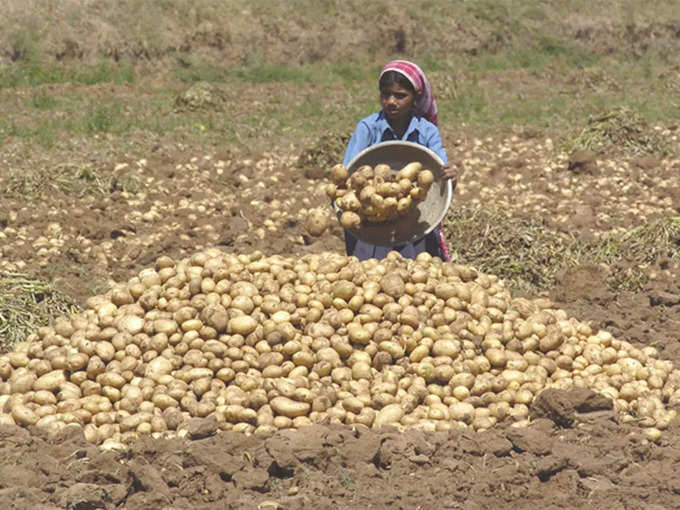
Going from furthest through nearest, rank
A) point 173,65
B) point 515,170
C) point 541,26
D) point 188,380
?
point 541,26
point 173,65
point 515,170
point 188,380

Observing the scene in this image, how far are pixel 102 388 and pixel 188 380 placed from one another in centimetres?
40

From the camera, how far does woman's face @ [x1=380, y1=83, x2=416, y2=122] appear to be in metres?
5.06

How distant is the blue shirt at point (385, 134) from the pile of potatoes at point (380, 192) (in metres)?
0.36

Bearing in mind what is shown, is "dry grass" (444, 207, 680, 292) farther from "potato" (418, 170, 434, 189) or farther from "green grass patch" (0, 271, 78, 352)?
"green grass patch" (0, 271, 78, 352)

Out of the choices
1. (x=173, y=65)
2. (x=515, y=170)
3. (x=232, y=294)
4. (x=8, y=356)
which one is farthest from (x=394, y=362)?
(x=173, y=65)

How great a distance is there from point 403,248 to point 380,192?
0.54 meters

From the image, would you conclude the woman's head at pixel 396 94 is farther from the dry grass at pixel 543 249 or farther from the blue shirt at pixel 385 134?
the dry grass at pixel 543 249

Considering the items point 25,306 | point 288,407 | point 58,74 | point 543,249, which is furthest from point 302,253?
point 58,74

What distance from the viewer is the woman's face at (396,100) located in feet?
16.6

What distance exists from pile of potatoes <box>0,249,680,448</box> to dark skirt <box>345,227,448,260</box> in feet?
1.37

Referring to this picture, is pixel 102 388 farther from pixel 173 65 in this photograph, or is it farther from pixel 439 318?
pixel 173 65

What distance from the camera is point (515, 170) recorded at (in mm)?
9102

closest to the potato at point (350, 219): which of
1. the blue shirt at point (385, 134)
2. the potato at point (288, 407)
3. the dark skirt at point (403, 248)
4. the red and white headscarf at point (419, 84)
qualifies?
the dark skirt at point (403, 248)

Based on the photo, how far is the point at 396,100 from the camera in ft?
16.6
